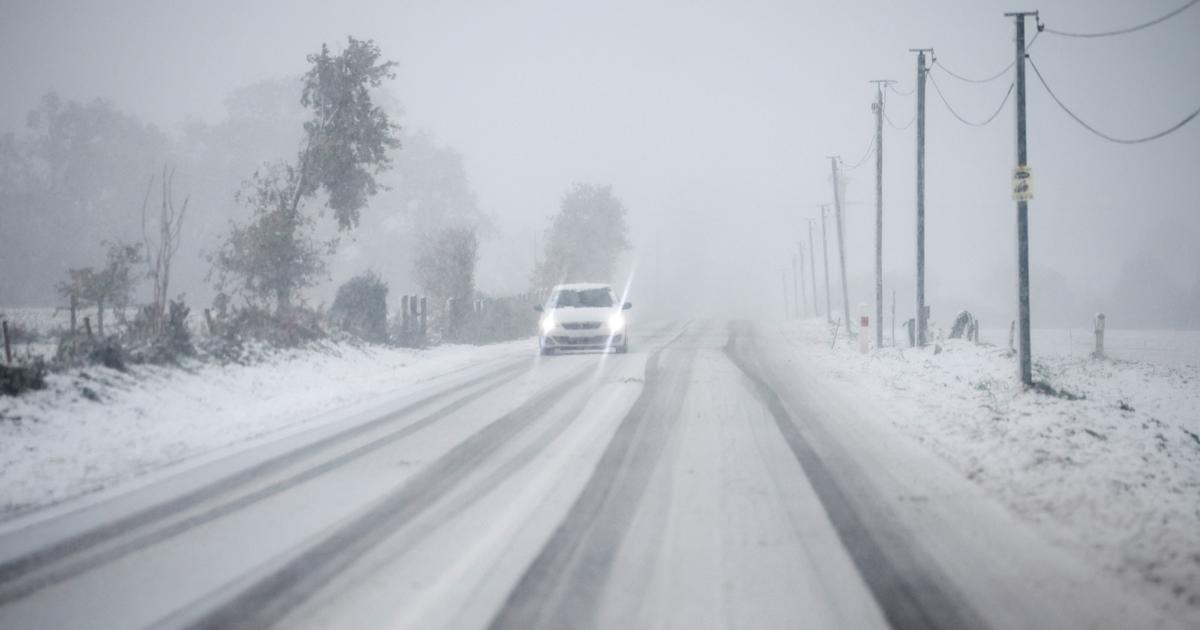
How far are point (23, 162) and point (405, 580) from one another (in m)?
55.2

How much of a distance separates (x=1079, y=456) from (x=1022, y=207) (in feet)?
23.4

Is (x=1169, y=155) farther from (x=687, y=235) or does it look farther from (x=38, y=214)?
(x=38, y=214)

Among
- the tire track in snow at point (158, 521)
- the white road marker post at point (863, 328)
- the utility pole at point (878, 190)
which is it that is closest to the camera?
the tire track in snow at point (158, 521)

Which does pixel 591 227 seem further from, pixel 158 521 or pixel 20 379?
pixel 158 521

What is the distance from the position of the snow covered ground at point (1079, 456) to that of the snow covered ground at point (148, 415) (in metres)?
6.96

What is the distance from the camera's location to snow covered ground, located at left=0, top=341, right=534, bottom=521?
6.24 metres

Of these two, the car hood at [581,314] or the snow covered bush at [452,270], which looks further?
the snow covered bush at [452,270]

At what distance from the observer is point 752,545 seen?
413 centimetres

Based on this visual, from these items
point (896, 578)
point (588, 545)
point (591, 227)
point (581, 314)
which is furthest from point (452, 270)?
point (591, 227)

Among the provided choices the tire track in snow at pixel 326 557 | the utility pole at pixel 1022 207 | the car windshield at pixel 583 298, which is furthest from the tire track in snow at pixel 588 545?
the car windshield at pixel 583 298

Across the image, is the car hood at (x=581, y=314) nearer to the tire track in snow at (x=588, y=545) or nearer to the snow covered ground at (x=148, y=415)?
the snow covered ground at (x=148, y=415)

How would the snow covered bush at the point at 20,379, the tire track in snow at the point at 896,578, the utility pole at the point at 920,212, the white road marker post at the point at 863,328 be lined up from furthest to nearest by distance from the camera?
the utility pole at the point at 920,212, the white road marker post at the point at 863,328, the snow covered bush at the point at 20,379, the tire track in snow at the point at 896,578

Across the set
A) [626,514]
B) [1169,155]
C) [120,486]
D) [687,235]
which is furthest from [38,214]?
[1169,155]

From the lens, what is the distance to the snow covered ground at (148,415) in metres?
6.24
